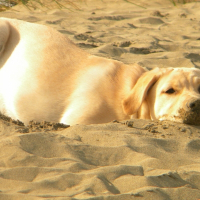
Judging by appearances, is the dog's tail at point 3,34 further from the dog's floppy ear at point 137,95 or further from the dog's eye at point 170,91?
the dog's eye at point 170,91

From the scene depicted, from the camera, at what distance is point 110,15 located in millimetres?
9969

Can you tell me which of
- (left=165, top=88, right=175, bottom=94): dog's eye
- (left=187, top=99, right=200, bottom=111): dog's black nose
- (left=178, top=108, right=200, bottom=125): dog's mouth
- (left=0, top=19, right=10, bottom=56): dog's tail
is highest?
(left=0, top=19, right=10, bottom=56): dog's tail

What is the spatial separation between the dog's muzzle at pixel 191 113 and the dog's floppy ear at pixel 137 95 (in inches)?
18.2

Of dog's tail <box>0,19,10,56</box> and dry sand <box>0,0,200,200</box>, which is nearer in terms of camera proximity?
dry sand <box>0,0,200,200</box>

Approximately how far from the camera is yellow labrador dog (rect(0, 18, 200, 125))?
3898mm

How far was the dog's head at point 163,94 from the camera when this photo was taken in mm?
3787

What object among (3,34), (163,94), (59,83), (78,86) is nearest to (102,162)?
(163,94)

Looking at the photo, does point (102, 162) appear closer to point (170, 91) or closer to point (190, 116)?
point (190, 116)

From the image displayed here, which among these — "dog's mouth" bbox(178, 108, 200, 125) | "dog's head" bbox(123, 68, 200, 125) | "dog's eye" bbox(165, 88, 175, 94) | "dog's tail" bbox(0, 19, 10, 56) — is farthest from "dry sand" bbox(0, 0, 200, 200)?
"dog's tail" bbox(0, 19, 10, 56)

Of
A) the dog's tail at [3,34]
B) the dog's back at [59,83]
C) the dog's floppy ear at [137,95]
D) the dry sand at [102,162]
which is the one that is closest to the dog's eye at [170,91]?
the dog's floppy ear at [137,95]

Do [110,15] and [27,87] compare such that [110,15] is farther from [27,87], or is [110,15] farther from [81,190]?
[81,190]

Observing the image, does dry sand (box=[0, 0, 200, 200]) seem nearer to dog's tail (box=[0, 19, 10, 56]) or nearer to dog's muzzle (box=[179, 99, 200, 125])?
dog's muzzle (box=[179, 99, 200, 125])

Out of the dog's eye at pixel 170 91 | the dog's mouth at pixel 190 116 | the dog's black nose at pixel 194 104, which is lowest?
the dog's mouth at pixel 190 116

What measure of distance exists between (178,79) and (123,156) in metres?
1.37
